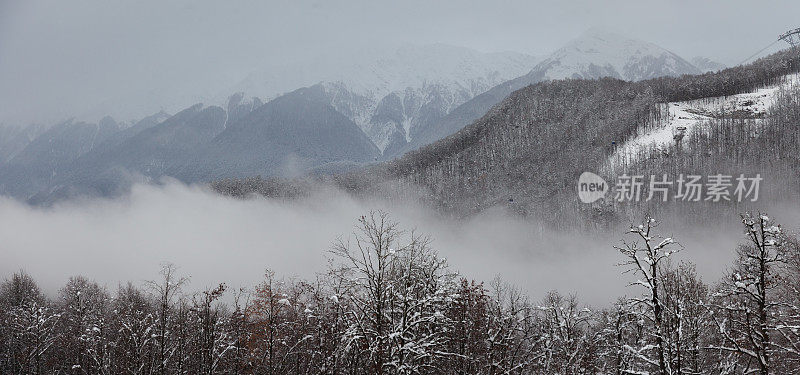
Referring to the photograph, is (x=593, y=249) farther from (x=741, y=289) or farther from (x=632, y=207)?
(x=741, y=289)

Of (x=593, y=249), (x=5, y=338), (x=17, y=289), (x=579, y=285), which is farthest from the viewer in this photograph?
(x=593, y=249)

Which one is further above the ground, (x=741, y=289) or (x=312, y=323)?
(x=741, y=289)

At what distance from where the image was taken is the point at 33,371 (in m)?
42.8

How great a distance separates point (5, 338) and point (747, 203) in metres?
203

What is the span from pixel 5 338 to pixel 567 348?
184 feet

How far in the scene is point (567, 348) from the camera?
26703 millimetres

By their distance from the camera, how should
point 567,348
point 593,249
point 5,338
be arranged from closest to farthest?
point 567,348, point 5,338, point 593,249

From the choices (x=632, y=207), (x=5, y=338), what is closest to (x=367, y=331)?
(x=5, y=338)

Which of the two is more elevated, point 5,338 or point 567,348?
point 567,348

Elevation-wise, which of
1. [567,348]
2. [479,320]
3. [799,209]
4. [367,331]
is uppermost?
[367,331]

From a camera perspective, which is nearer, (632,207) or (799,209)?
(799,209)

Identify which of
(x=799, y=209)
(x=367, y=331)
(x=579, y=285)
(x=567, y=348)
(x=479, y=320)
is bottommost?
(x=579, y=285)

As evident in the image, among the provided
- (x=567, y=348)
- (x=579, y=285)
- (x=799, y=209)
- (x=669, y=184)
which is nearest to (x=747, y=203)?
(x=799, y=209)

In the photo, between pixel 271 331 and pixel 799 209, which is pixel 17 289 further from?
pixel 799 209
